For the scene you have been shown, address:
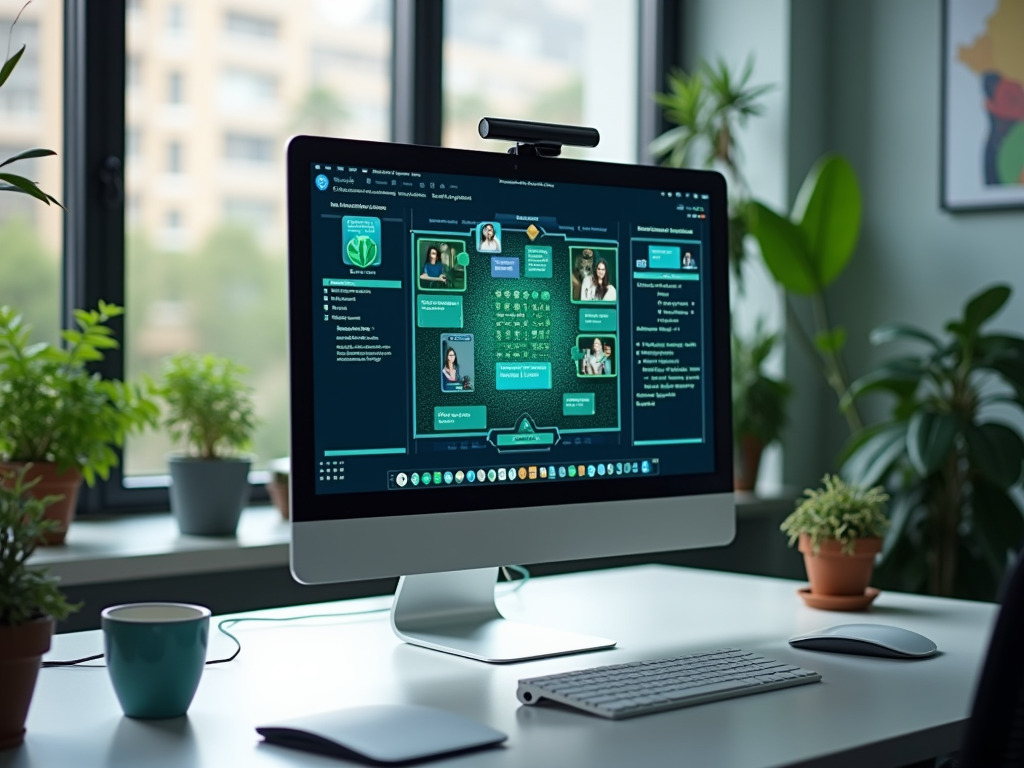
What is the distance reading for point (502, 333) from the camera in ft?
4.80

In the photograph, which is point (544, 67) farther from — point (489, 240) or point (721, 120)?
point (489, 240)

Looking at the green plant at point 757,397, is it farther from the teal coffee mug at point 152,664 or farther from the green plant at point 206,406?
the teal coffee mug at point 152,664

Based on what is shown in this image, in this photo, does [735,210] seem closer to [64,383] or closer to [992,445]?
[992,445]

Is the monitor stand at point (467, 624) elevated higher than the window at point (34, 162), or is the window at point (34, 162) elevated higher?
the window at point (34, 162)

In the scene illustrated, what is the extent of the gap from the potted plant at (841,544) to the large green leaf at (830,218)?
4.84ft

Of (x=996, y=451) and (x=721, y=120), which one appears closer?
(x=996, y=451)

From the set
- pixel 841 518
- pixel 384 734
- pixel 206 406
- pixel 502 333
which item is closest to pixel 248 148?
pixel 206 406

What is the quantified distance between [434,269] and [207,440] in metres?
1.09

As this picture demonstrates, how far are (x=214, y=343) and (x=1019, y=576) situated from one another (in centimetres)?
230

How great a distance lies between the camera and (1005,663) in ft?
2.95

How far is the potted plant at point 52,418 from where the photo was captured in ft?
6.92

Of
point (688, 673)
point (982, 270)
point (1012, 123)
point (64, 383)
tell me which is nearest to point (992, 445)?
point (982, 270)

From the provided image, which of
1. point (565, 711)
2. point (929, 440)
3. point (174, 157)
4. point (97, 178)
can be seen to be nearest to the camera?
point (565, 711)

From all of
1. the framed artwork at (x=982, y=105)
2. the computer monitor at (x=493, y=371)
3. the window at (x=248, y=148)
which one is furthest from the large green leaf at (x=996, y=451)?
the window at (x=248, y=148)
